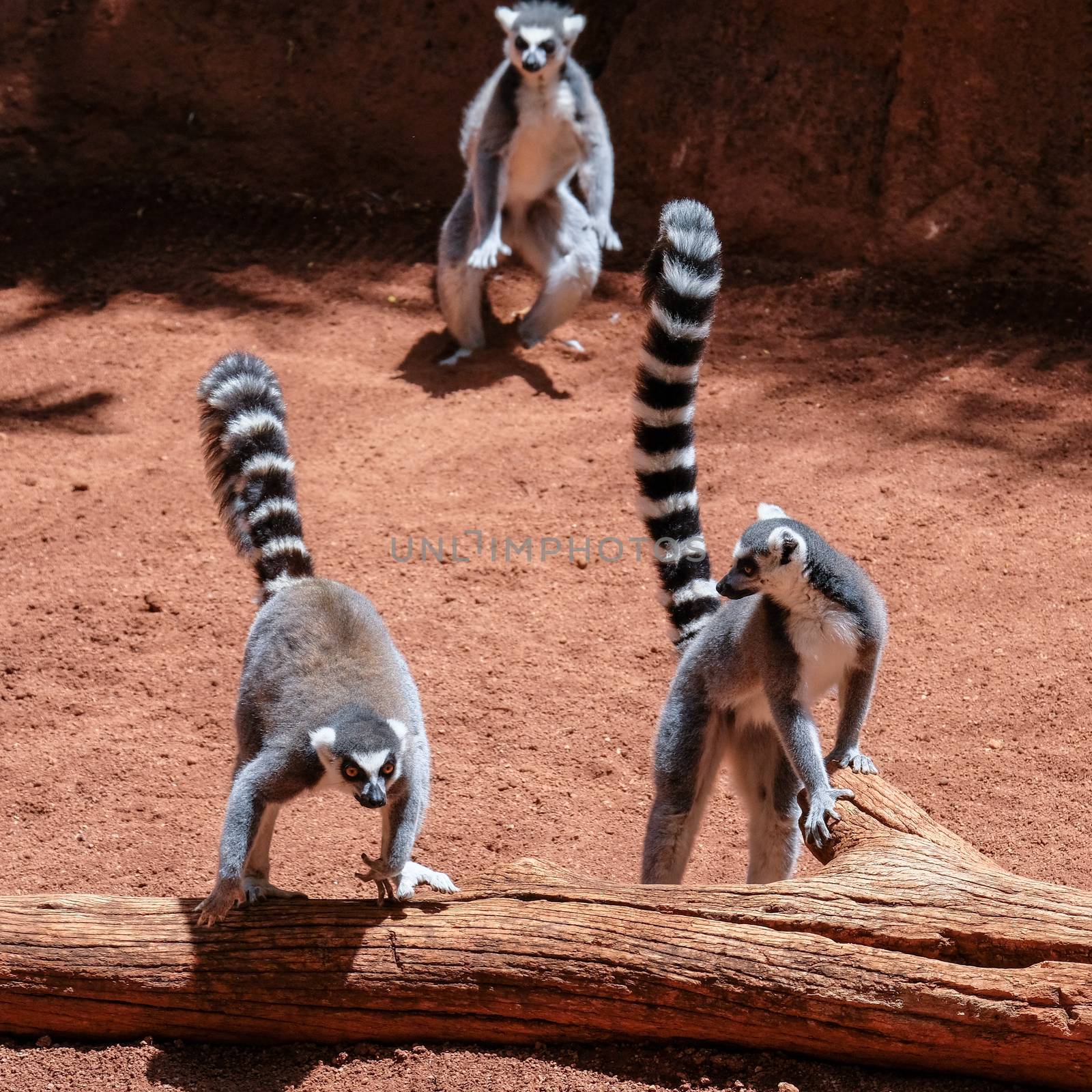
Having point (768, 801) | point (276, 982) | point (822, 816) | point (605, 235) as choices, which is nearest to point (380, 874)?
point (276, 982)

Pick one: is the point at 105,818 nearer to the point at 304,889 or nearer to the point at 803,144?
the point at 304,889

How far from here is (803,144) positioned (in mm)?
10078

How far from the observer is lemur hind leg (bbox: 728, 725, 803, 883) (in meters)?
4.44

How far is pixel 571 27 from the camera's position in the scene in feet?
31.2

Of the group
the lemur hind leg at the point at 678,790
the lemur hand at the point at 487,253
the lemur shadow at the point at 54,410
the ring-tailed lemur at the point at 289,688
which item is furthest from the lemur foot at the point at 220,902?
the lemur hand at the point at 487,253

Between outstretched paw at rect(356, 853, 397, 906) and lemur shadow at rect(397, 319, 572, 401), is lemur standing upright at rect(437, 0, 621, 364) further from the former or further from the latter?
outstretched paw at rect(356, 853, 397, 906)

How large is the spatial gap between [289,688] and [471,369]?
532 centimetres

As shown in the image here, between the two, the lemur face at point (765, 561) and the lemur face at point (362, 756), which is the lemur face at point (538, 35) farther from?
the lemur face at point (362, 756)

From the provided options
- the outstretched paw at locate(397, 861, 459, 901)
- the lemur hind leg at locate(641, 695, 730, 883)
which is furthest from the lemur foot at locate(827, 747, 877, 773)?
the outstretched paw at locate(397, 861, 459, 901)

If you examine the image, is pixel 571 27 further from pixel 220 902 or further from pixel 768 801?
pixel 220 902

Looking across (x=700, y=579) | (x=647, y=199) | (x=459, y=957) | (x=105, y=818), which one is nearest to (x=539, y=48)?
(x=647, y=199)

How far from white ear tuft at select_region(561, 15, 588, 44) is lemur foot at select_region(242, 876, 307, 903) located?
7405mm

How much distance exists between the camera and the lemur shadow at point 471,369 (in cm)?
878

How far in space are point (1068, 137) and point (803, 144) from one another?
6.48ft
